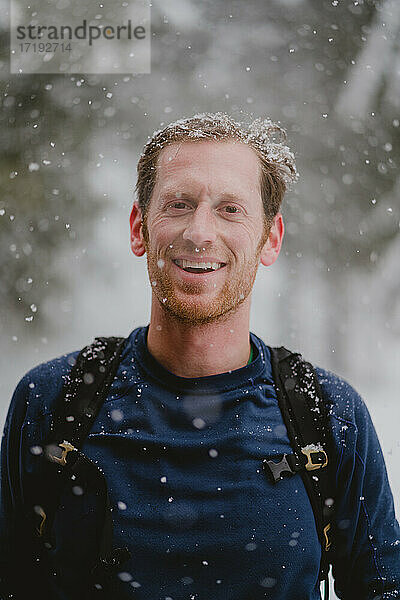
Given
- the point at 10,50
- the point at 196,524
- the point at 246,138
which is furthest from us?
the point at 10,50

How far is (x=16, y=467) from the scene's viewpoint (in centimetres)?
67

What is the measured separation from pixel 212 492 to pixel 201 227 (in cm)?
29

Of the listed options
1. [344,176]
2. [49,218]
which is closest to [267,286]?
[344,176]

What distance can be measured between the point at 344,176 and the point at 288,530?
63cm

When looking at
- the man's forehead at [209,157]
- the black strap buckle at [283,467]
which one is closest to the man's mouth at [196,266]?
the man's forehead at [209,157]

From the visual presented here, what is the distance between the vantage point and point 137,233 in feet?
2.30

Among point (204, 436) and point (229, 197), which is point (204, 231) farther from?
point (204, 436)

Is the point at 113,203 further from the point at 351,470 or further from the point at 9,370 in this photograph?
the point at 351,470

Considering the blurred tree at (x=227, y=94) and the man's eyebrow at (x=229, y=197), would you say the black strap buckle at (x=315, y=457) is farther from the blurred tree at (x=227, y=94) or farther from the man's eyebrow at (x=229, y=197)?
the blurred tree at (x=227, y=94)

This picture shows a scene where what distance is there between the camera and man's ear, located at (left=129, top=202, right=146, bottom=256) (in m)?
0.69

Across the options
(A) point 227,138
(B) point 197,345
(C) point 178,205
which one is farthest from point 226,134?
(B) point 197,345

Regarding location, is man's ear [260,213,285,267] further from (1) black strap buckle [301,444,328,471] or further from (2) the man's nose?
(1) black strap buckle [301,444,328,471]

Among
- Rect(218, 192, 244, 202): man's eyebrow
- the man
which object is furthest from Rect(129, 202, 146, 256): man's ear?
Rect(218, 192, 244, 202): man's eyebrow

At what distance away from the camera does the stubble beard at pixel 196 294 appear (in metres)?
0.65
